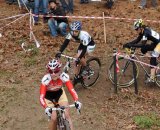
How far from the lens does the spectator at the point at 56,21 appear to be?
1612cm

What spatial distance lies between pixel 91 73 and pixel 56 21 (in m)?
4.18

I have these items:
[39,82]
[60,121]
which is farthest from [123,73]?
[60,121]

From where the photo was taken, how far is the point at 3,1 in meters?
20.3

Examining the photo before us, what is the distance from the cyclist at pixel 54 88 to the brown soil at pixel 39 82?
1.54 m

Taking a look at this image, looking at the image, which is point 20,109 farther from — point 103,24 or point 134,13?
point 134,13

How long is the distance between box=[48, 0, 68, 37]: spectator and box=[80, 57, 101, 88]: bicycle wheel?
3514 millimetres

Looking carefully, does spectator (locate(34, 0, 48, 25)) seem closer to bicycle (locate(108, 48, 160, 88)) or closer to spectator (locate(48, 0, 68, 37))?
spectator (locate(48, 0, 68, 37))

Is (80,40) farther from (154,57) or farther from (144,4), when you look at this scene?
(144,4)

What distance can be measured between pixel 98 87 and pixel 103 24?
5.43 meters

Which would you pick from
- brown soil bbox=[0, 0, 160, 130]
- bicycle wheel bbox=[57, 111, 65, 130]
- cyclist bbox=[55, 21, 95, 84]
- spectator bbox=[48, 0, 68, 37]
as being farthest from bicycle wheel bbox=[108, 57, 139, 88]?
bicycle wheel bbox=[57, 111, 65, 130]

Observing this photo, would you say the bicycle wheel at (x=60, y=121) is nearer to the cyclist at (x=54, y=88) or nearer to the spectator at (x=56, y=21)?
the cyclist at (x=54, y=88)

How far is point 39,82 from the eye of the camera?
13445mm

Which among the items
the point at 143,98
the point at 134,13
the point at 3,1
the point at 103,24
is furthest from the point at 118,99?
the point at 3,1

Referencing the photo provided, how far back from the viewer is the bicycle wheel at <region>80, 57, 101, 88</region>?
Result: 13.1m
